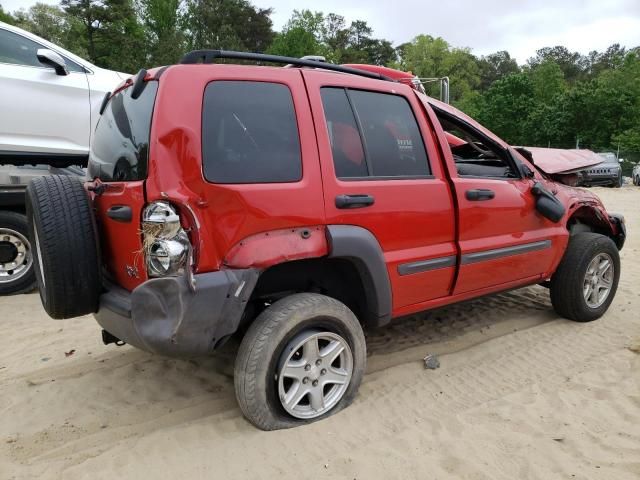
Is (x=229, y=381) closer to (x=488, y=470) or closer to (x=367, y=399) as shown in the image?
(x=367, y=399)

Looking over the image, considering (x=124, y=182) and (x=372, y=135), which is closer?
(x=124, y=182)

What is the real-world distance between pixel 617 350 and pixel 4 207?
5587 millimetres

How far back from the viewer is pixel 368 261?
274 cm

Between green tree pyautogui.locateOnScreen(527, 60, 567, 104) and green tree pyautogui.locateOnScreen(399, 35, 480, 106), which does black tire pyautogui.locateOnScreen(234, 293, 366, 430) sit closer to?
green tree pyautogui.locateOnScreen(527, 60, 567, 104)

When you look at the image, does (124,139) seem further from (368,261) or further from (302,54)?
(302,54)

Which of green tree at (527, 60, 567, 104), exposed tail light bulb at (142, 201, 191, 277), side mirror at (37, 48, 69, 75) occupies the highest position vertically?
green tree at (527, 60, 567, 104)

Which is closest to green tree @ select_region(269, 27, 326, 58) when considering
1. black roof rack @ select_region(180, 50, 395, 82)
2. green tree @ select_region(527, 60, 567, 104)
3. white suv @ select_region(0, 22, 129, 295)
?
green tree @ select_region(527, 60, 567, 104)

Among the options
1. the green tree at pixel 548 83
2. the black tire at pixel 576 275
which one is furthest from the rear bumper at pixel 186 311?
the green tree at pixel 548 83

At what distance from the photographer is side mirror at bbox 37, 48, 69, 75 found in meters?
4.84

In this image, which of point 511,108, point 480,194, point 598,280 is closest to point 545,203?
point 480,194

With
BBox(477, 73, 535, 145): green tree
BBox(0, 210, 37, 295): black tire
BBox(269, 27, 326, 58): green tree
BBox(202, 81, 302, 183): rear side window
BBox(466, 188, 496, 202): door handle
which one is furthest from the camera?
BBox(269, 27, 326, 58): green tree

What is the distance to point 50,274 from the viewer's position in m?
2.49

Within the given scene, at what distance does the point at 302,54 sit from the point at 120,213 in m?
45.4

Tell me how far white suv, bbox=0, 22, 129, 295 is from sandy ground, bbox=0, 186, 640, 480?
109 centimetres
